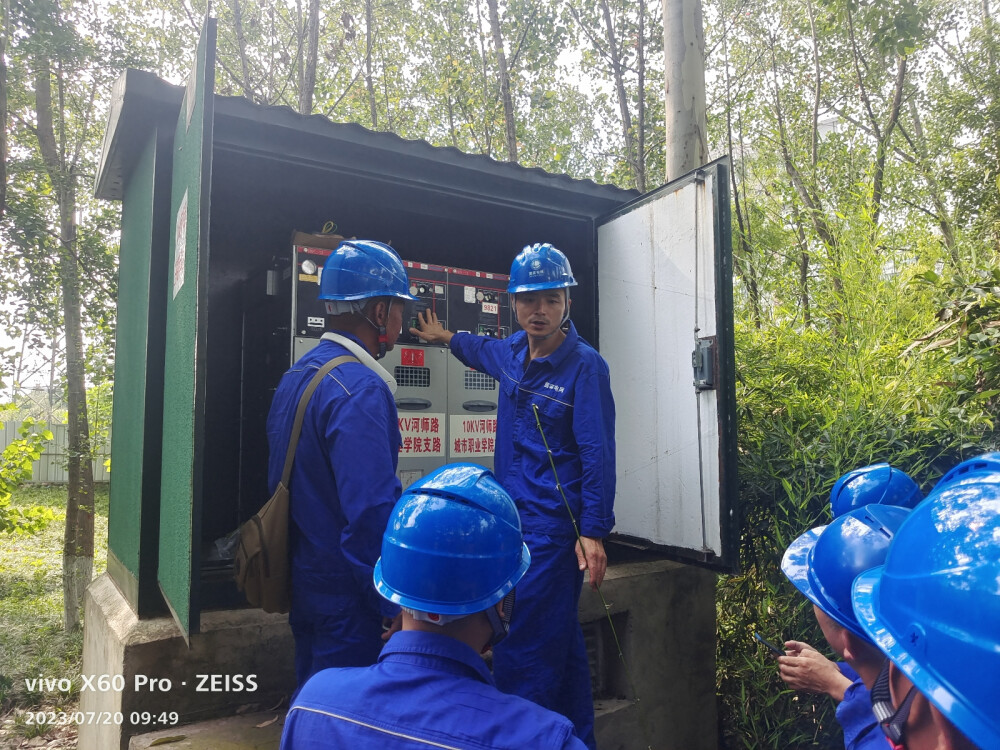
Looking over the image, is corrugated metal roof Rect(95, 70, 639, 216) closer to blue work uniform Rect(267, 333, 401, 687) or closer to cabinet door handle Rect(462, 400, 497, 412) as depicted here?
cabinet door handle Rect(462, 400, 497, 412)

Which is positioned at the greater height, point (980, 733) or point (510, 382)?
point (510, 382)

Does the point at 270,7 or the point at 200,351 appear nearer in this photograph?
the point at 200,351

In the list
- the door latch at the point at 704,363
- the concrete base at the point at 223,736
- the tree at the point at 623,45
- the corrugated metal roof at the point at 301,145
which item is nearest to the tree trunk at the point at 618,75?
the tree at the point at 623,45

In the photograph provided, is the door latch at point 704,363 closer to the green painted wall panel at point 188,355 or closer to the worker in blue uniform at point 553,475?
the worker in blue uniform at point 553,475

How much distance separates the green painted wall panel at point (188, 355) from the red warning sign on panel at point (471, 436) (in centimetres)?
164

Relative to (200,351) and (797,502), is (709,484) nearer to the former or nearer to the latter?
(797,502)

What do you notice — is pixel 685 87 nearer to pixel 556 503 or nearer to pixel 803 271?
pixel 803 271

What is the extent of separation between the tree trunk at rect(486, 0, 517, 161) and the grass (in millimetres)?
7603

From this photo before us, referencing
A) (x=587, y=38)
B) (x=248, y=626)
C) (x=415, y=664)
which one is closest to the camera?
(x=415, y=664)

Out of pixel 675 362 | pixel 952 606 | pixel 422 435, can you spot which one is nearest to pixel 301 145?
pixel 422 435

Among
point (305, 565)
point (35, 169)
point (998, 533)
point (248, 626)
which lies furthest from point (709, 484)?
point (35, 169)

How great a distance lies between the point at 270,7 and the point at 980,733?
1424cm

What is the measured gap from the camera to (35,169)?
713 cm

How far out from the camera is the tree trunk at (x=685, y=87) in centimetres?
505
